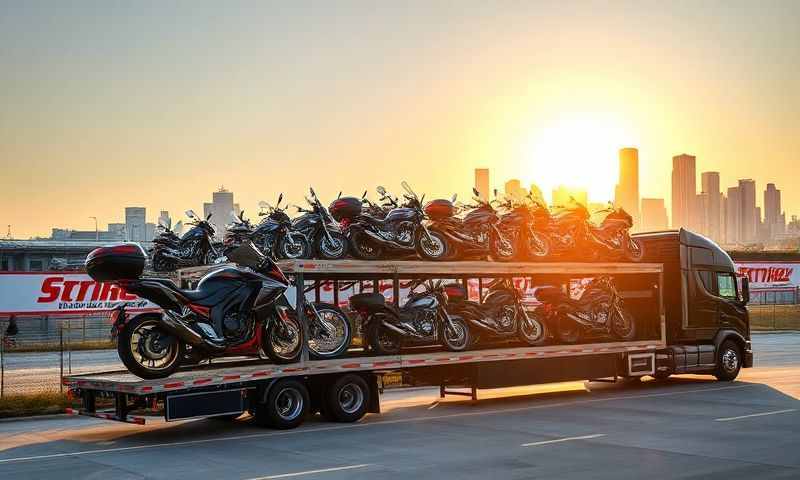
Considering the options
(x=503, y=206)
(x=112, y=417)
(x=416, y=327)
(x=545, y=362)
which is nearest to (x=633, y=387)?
(x=545, y=362)

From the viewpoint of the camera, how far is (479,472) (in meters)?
11.8

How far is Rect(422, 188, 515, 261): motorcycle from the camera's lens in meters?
19.2

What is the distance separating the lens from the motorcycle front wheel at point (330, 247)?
55.9ft

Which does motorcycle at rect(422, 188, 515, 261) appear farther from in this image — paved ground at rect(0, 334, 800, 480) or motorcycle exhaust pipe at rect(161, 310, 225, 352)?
motorcycle exhaust pipe at rect(161, 310, 225, 352)

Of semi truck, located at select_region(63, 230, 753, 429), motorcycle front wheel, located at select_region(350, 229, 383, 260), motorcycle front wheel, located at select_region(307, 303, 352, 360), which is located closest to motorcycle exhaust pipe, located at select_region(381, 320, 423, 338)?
semi truck, located at select_region(63, 230, 753, 429)

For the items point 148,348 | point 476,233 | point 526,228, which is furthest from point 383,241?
point 148,348

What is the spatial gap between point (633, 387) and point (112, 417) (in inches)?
475

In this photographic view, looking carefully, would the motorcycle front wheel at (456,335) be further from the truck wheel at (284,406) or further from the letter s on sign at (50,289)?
the letter s on sign at (50,289)

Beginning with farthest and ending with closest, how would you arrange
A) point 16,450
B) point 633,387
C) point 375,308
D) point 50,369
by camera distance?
point 50,369 < point 633,387 < point 375,308 < point 16,450

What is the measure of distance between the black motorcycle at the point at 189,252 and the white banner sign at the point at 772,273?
142 feet

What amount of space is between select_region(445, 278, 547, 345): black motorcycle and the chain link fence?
8068 millimetres

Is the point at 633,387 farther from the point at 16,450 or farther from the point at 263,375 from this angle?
the point at 16,450

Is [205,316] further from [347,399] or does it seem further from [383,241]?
[383,241]

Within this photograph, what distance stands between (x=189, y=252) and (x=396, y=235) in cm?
367
